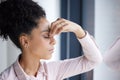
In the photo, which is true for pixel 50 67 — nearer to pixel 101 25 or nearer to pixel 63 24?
pixel 63 24

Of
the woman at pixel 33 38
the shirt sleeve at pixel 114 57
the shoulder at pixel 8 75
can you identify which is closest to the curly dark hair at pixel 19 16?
the woman at pixel 33 38

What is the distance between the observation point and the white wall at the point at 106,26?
1.38 metres

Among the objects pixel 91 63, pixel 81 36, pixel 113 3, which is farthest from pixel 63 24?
pixel 113 3

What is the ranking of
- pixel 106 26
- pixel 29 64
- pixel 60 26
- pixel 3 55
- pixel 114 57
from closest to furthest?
pixel 60 26, pixel 29 64, pixel 114 57, pixel 106 26, pixel 3 55

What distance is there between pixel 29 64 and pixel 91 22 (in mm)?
553

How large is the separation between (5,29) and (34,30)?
0.40 feet

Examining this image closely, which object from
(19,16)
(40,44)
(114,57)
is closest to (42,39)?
(40,44)

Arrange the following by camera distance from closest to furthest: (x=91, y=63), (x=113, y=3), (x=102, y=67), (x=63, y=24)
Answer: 1. (x=63, y=24)
2. (x=91, y=63)
3. (x=113, y=3)
4. (x=102, y=67)

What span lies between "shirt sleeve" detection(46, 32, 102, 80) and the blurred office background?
16.0 inches

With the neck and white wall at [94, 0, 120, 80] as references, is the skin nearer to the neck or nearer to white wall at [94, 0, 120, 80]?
the neck

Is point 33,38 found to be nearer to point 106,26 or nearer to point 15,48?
point 106,26

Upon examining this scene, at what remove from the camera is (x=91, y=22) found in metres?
1.45

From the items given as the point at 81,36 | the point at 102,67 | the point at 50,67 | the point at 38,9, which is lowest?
the point at 102,67

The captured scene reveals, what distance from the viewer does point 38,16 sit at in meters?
0.98
